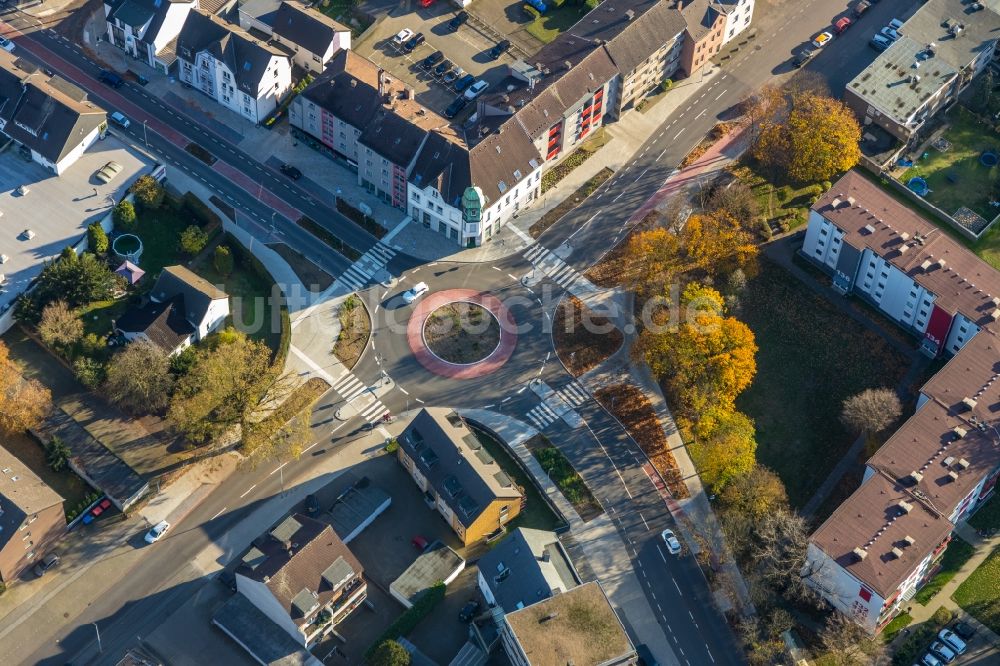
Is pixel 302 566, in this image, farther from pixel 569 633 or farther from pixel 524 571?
pixel 569 633

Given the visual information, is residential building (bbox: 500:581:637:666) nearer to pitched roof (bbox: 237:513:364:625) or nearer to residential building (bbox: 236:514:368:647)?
residential building (bbox: 236:514:368:647)

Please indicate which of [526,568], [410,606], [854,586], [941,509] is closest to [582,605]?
[526,568]

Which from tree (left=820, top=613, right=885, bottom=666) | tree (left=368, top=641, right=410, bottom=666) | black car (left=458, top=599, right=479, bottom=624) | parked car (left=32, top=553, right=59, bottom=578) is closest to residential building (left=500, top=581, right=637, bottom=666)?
black car (left=458, top=599, right=479, bottom=624)

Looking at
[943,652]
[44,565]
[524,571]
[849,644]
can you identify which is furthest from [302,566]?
[943,652]

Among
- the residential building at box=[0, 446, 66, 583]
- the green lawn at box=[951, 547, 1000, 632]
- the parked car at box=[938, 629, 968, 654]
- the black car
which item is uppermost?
the green lawn at box=[951, 547, 1000, 632]

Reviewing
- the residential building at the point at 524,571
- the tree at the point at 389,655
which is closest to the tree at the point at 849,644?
the residential building at the point at 524,571

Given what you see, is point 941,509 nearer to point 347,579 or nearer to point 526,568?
point 526,568
